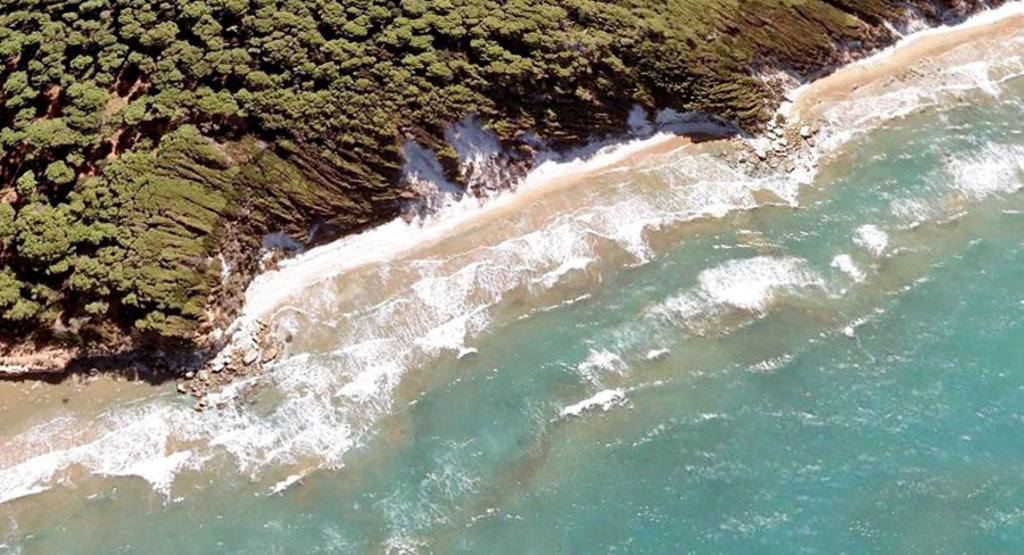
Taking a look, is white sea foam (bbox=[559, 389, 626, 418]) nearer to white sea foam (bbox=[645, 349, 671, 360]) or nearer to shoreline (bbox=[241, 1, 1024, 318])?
white sea foam (bbox=[645, 349, 671, 360])

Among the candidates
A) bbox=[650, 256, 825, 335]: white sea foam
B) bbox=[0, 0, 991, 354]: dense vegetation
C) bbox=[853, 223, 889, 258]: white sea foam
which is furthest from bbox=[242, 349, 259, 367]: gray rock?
bbox=[853, 223, 889, 258]: white sea foam

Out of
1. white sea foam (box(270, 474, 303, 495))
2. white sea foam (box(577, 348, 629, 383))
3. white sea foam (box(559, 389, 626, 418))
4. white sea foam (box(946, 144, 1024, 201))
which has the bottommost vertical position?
white sea foam (box(270, 474, 303, 495))

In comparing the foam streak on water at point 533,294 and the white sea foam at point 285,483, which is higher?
the foam streak on water at point 533,294

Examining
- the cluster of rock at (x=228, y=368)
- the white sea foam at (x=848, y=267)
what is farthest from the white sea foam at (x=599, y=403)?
the cluster of rock at (x=228, y=368)

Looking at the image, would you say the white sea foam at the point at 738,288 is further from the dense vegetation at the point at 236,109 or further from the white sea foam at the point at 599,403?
the dense vegetation at the point at 236,109

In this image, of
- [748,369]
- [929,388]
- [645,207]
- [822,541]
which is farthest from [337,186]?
[929,388]

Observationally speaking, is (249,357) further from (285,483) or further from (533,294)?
(533,294)
